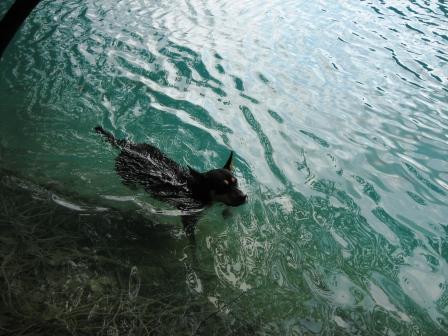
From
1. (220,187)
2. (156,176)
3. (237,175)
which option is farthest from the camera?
(237,175)

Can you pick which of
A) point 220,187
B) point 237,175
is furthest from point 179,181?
point 237,175

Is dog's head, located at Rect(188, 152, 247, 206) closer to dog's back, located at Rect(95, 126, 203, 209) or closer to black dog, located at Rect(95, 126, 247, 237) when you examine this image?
black dog, located at Rect(95, 126, 247, 237)

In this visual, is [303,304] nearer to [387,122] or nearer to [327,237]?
[327,237]

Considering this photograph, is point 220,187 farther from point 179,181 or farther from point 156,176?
point 156,176

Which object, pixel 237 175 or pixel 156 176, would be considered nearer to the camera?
pixel 156 176

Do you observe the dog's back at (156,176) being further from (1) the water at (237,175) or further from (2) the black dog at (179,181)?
(1) the water at (237,175)

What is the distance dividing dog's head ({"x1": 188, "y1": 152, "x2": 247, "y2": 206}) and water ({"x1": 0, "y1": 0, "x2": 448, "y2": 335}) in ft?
1.61

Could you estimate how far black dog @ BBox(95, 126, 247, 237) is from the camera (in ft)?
18.9

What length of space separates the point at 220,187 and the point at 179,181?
30.1 inches

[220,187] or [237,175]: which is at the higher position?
[220,187]

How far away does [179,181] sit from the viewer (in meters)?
6.18

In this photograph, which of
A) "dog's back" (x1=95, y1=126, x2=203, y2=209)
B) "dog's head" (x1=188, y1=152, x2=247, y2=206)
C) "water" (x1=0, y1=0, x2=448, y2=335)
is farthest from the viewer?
"dog's back" (x1=95, y1=126, x2=203, y2=209)

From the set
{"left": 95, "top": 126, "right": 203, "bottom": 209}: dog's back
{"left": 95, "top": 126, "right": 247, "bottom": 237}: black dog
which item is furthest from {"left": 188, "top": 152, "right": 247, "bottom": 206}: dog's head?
{"left": 95, "top": 126, "right": 203, "bottom": 209}: dog's back

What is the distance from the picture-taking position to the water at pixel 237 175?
4656mm
